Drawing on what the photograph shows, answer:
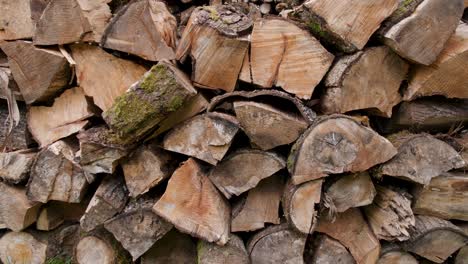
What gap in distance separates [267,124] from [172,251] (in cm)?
96

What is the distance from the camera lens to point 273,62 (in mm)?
2051

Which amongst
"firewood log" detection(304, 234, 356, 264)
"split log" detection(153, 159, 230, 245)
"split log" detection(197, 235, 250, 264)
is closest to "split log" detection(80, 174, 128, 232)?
"split log" detection(153, 159, 230, 245)

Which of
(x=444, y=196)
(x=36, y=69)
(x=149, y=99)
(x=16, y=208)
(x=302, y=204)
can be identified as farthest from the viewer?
(x=16, y=208)

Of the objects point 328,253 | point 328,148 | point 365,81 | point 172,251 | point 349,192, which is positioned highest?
point 365,81

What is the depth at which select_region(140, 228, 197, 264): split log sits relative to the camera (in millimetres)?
2326

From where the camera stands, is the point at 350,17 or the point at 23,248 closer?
the point at 350,17

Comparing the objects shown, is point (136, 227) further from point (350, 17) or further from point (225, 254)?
point (350, 17)

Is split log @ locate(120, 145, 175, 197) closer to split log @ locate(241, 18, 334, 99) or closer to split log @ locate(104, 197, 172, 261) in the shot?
split log @ locate(104, 197, 172, 261)

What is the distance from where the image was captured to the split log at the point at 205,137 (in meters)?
1.95

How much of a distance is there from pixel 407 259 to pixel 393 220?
0.98 feet

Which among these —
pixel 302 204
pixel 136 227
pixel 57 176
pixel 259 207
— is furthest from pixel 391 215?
pixel 57 176

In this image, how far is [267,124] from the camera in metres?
1.93

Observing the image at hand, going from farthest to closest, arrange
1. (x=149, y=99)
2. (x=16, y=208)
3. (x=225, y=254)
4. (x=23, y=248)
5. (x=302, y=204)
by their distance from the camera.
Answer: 1. (x=23, y=248)
2. (x=16, y=208)
3. (x=225, y=254)
4. (x=302, y=204)
5. (x=149, y=99)

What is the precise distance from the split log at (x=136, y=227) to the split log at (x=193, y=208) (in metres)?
0.11
